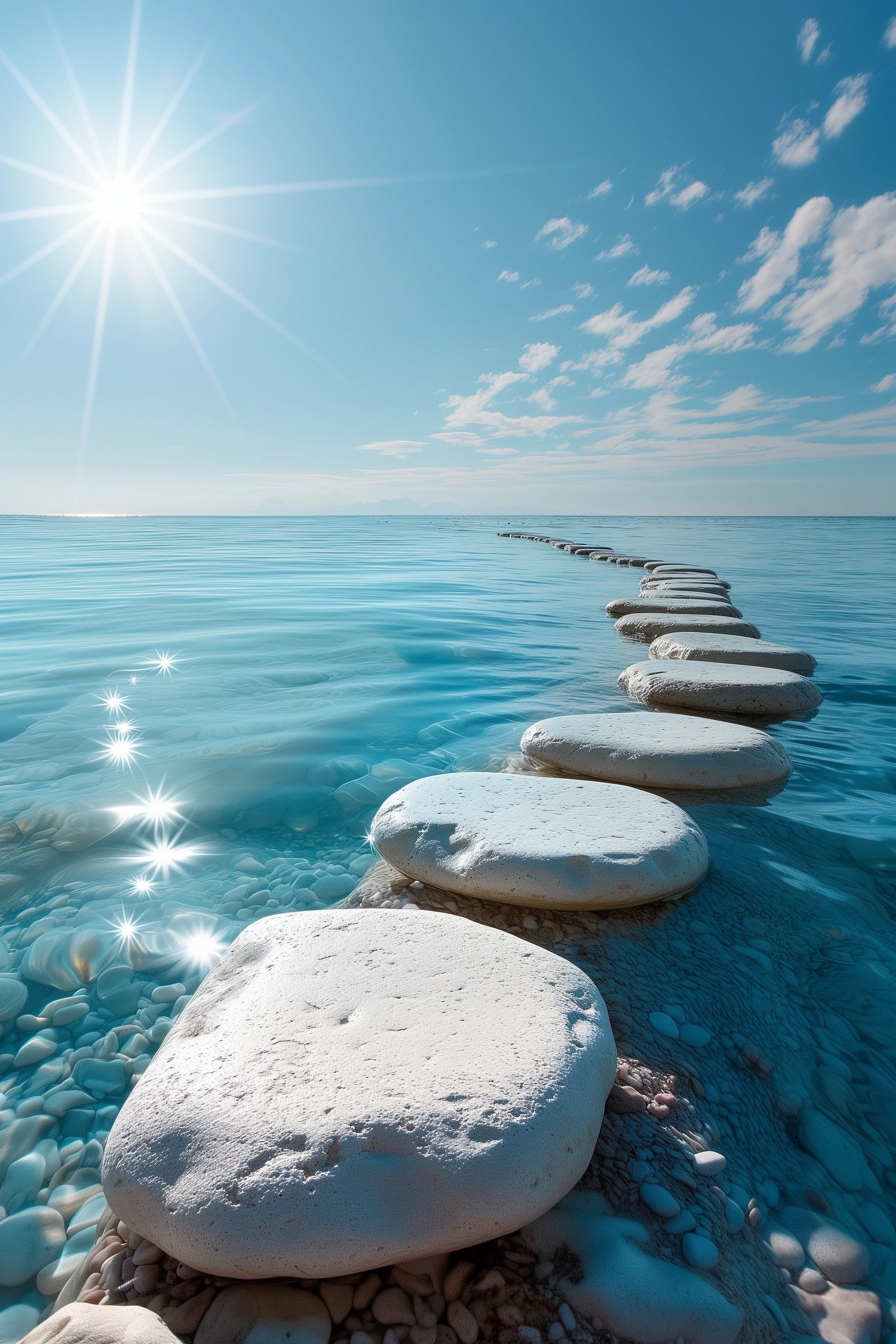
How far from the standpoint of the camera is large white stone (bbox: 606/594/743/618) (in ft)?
23.7

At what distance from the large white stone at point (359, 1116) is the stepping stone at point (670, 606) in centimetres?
627

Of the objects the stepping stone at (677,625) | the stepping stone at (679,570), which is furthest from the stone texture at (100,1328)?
the stepping stone at (679,570)

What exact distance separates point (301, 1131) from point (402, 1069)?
0.71 feet

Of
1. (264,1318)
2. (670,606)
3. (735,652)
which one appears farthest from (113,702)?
(670,606)

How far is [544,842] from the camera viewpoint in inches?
87.7

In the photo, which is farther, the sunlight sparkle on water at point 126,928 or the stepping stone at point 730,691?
the stepping stone at point 730,691

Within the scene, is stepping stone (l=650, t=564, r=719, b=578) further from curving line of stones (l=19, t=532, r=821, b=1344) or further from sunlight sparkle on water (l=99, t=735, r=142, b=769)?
curving line of stones (l=19, t=532, r=821, b=1344)

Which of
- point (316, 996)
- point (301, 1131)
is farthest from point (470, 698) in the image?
point (301, 1131)

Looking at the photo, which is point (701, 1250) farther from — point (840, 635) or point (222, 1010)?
point (840, 635)

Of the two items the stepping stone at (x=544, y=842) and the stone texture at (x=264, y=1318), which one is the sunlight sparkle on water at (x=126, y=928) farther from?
the stone texture at (x=264, y=1318)

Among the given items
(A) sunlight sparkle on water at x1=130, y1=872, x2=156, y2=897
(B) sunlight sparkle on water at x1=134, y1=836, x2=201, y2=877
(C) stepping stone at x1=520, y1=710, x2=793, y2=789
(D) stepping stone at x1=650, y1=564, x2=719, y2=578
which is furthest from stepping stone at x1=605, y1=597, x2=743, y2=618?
(A) sunlight sparkle on water at x1=130, y1=872, x2=156, y2=897

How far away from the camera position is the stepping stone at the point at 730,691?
422 cm

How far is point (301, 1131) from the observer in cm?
118

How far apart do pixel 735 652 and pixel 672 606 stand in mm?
2551
